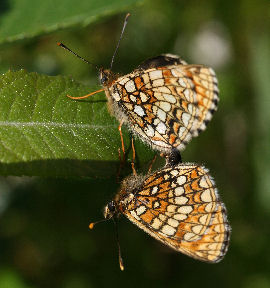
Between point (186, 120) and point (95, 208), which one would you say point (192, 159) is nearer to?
point (95, 208)

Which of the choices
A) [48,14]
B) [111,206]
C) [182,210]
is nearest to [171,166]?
[182,210]

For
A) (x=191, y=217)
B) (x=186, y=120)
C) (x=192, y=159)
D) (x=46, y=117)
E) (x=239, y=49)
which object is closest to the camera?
(x=46, y=117)

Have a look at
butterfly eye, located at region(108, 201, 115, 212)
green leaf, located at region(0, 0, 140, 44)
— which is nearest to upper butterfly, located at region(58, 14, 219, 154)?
butterfly eye, located at region(108, 201, 115, 212)

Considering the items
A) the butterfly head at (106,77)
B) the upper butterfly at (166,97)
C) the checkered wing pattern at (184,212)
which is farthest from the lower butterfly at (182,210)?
the butterfly head at (106,77)

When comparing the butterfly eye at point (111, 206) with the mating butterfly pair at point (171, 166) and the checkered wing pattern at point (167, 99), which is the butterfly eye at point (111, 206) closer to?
the mating butterfly pair at point (171, 166)

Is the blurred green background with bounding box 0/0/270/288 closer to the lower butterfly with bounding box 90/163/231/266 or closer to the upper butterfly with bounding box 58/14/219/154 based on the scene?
the upper butterfly with bounding box 58/14/219/154

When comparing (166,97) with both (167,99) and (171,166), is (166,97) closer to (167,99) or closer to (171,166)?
(167,99)

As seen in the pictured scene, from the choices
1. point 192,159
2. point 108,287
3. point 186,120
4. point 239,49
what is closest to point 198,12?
point 239,49
